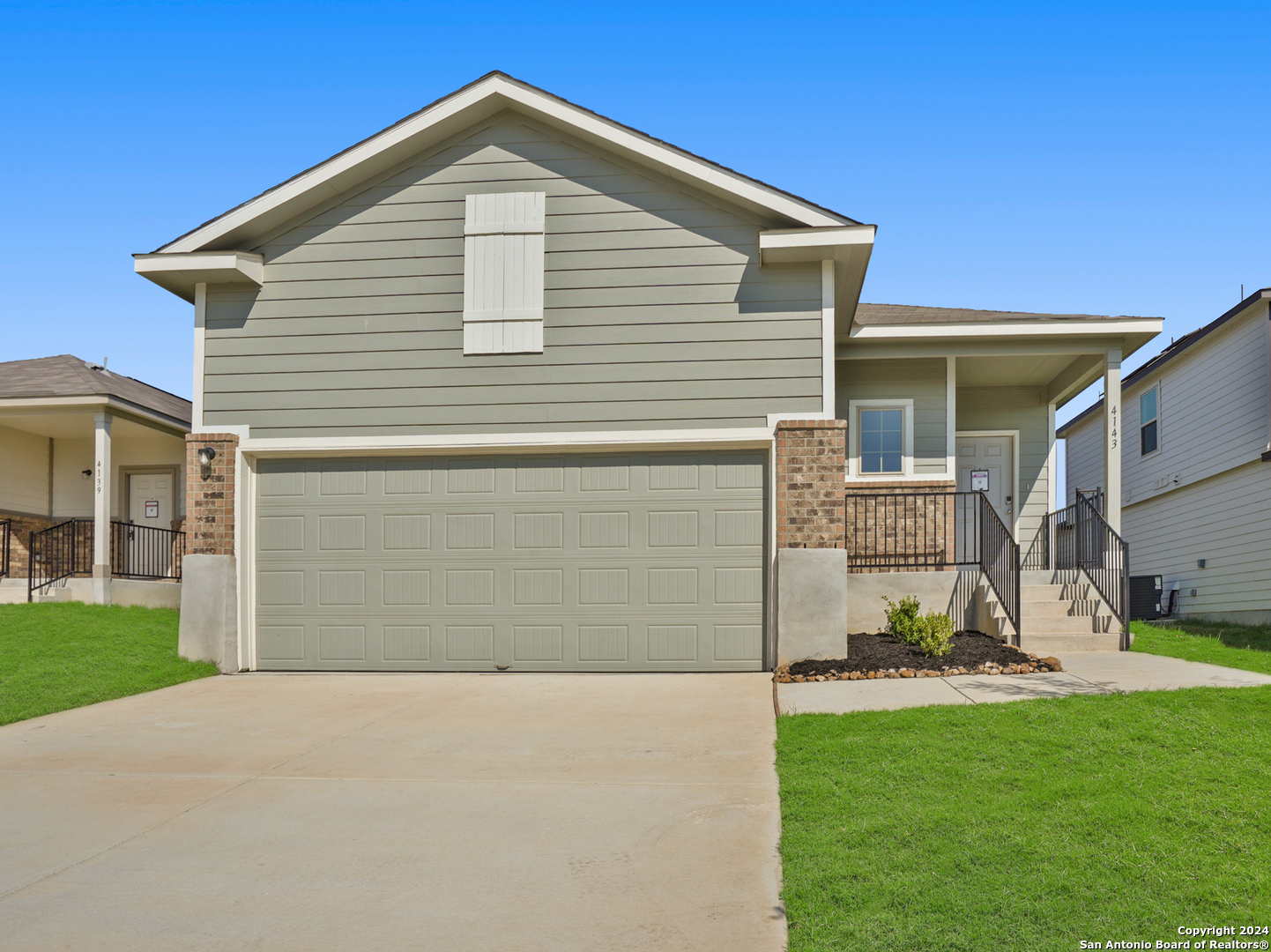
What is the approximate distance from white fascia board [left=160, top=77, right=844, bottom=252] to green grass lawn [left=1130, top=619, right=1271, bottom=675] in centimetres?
616

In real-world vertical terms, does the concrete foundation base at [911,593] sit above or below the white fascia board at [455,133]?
below

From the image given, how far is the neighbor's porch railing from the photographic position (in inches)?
673

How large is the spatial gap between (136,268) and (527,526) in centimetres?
529

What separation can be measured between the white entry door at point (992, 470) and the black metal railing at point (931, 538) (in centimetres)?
36

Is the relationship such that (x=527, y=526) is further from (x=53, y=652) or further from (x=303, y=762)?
(x=53, y=652)

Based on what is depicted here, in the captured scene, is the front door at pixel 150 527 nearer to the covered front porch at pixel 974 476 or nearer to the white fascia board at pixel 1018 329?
the covered front porch at pixel 974 476

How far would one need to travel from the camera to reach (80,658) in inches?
421

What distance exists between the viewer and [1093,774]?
5.33 meters

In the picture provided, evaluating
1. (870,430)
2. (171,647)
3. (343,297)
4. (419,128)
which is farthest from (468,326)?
(870,430)

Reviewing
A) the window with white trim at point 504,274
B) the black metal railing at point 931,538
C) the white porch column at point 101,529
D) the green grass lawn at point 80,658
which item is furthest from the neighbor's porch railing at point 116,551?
the black metal railing at point 931,538

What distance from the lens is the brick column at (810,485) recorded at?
10211 mm

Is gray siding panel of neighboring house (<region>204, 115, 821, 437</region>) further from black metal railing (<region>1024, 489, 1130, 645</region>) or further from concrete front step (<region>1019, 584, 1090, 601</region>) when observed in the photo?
Answer: black metal railing (<region>1024, 489, 1130, 645</region>)

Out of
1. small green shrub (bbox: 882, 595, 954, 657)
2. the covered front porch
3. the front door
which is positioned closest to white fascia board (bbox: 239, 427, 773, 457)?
the covered front porch

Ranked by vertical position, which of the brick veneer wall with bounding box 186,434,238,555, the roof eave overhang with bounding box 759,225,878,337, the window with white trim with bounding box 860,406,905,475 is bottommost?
the brick veneer wall with bounding box 186,434,238,555
